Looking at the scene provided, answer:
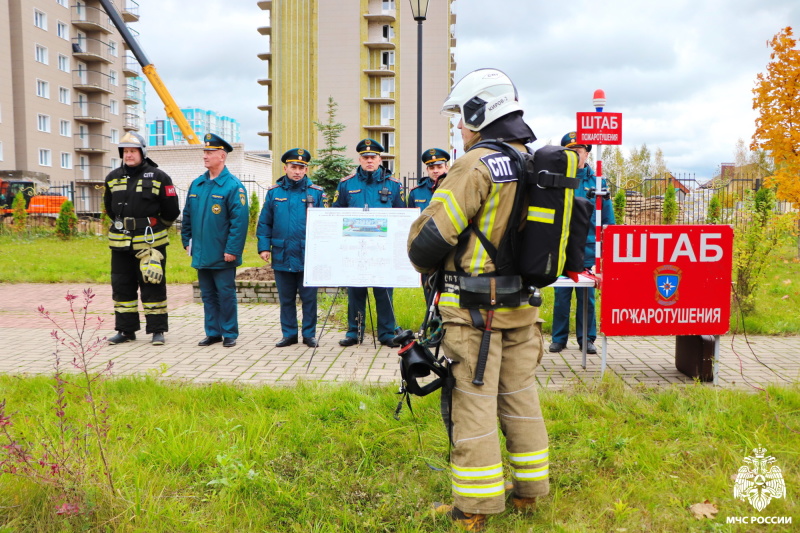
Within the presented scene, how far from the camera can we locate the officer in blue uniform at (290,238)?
727 cm

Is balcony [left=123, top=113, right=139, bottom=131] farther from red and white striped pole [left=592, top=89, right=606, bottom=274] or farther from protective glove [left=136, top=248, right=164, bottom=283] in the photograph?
red and white striped pole [left=592, top=89, right=606, bottom=274]

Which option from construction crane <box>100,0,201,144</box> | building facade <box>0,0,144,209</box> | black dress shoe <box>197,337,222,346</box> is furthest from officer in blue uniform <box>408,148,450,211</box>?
building facade <box>0,0,144,209</box>

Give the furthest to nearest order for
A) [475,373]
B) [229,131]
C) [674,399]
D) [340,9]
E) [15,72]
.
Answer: [229,131] < [340,9] < [15,72] < [674,399] < [475,373]

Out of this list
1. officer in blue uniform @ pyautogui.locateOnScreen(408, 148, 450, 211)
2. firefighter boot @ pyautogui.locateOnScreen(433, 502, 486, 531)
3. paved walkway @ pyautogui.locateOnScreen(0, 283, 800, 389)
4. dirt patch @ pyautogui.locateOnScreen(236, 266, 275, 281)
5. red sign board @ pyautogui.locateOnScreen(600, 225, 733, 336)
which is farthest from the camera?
dirt patch @ pyautogui.locateOnScreen(236, 266, 275, 281)

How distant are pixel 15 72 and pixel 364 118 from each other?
24.8 m

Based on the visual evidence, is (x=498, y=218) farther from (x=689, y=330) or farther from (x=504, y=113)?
(x=689, y=330)

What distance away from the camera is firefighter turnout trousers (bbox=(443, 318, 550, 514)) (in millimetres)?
3092

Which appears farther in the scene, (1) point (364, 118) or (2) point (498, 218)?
(1) point (364, 118)

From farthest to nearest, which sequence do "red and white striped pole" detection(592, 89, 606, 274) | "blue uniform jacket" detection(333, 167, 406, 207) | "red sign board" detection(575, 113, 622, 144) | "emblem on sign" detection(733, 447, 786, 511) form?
"blue uniform jacket" detection(333, 167, 406, 207) → "red sign board" detection(575, 113, 622, 144) → "red and white striped pole" detection(592, 89, 606, 274) → "emblem on sign" detection(733, 447, 786, 511)

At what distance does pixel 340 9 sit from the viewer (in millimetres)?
47469

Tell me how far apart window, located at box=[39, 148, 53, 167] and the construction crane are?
1738 centimetres

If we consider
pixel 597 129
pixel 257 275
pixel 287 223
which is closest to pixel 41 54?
pixel 257 275

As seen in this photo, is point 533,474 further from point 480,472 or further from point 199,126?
point 199,126

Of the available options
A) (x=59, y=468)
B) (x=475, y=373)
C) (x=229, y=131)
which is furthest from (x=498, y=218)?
(x=229, y=131)
